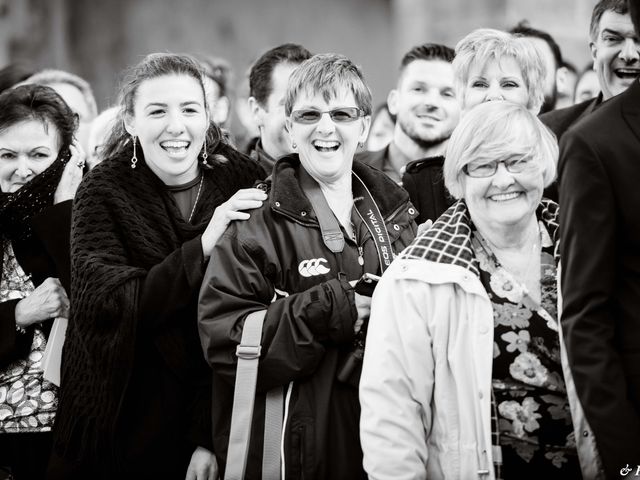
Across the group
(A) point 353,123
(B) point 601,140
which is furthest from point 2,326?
(B) point 601,140

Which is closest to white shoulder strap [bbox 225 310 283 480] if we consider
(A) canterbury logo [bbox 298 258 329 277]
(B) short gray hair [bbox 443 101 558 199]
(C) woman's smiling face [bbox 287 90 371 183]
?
(A) canterbury logo [bbox 298 258 329 277]

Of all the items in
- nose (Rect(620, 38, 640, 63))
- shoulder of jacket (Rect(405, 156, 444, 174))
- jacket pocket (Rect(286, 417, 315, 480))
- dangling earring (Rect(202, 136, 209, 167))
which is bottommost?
jacket pocket (Rect(286, 417, 315, 480))

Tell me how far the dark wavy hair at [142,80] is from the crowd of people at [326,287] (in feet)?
0.04

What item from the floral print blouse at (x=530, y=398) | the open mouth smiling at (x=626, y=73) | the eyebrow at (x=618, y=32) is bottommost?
the floral print blouse at (x=530, y=398)

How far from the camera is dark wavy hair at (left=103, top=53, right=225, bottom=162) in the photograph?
368 cm

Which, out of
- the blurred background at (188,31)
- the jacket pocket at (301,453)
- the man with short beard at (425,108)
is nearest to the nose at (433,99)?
the man with short beard at (425,108)

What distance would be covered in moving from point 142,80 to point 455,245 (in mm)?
1584

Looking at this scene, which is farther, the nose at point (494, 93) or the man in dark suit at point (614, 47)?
the nose at point (494, 93)

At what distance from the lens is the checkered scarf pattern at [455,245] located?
2.81 m

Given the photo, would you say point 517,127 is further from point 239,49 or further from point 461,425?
point 239,49

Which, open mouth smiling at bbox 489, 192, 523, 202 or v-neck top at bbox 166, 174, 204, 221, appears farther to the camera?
v-neck top at bbox 166, 174, 204, 221

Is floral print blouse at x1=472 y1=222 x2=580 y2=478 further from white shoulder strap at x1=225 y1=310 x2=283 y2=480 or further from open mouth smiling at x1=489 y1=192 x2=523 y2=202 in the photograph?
white shoulder strap at x1=225 y1=310 x2=283 y2=480

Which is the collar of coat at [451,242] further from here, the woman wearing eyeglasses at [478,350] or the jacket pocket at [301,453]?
the jacket pocket at [301,453]

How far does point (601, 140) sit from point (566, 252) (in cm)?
35
